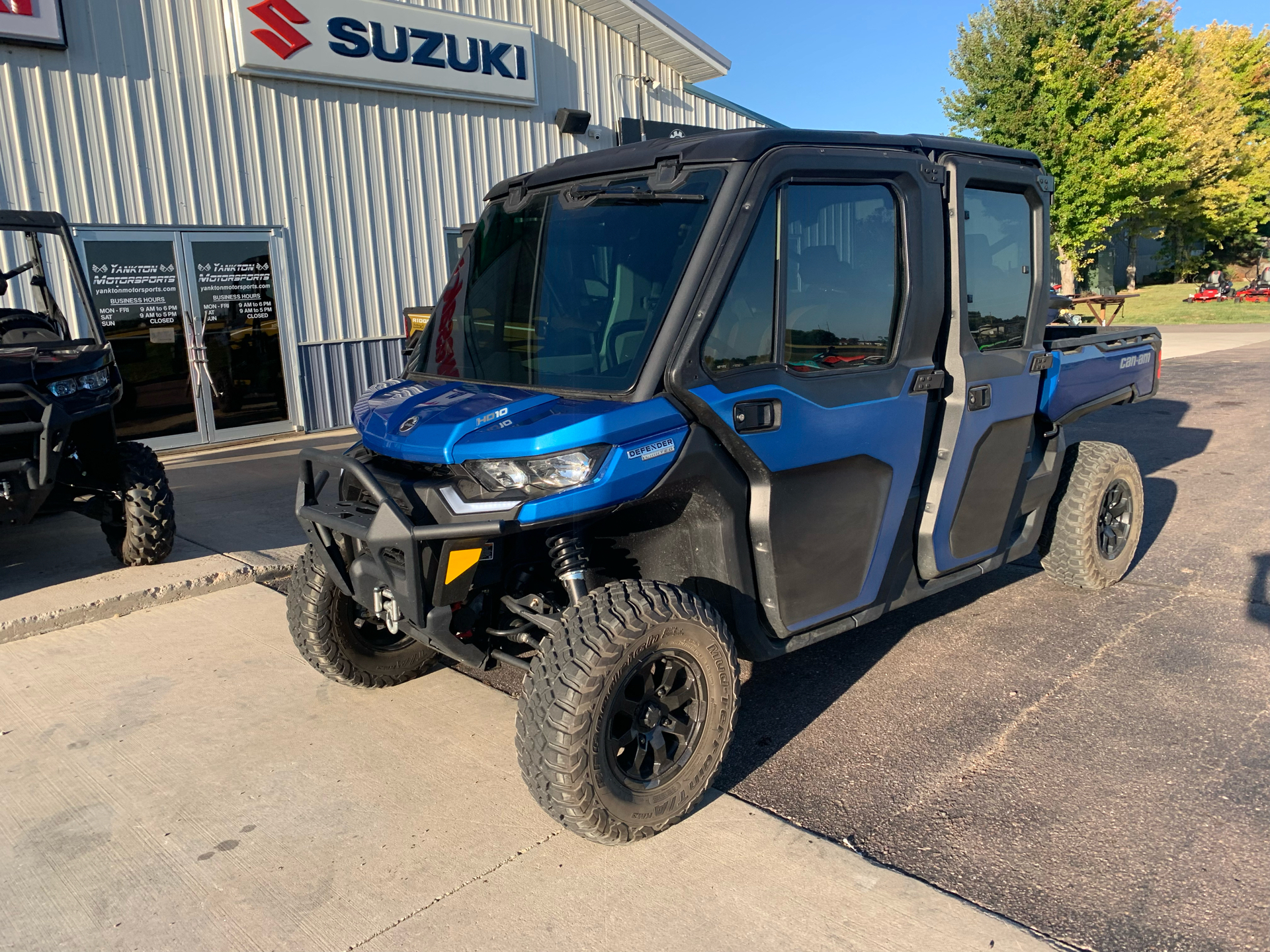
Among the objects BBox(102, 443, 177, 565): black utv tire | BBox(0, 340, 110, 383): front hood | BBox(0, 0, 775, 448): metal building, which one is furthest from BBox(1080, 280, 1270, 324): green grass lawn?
BBox(0, 340, 110, 383): front hood

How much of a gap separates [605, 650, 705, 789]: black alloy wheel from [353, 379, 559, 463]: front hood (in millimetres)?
919

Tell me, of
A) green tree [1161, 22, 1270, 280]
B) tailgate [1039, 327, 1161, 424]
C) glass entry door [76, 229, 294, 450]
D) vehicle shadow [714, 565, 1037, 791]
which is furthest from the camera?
green tree [1161, 22, 1270, 280]

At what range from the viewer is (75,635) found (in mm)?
5129

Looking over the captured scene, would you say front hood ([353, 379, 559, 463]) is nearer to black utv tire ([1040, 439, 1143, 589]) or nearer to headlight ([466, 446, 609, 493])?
headlight ([466, 446, 609, 493])

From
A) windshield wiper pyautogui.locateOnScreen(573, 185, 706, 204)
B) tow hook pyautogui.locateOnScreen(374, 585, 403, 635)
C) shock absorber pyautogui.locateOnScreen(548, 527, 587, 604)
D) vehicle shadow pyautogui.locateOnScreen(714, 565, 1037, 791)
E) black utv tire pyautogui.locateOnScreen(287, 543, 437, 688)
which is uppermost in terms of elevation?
windshield wiper pyautogui.locateOnScreen(573, 185, 706, 204)

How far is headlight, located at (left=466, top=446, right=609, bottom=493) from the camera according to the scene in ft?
9.66

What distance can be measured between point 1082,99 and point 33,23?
28.7 metres

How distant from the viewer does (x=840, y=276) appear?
3.63 m

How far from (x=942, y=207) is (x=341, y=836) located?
3.30 metres

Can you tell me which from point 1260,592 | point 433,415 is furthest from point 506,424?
point 1260,592

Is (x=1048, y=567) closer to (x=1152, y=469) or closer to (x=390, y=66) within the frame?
(x=1152, y=469)

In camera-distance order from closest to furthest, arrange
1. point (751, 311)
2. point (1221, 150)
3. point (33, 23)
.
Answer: point (751, 311) → point (33, 23) → point (1221, 150)

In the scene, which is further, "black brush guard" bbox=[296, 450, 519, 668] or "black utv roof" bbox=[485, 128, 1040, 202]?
"black utv roof" bbox=[485, 128, 1040, 202]

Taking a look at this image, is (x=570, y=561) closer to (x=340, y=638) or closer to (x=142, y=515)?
(x=340, y=638)
